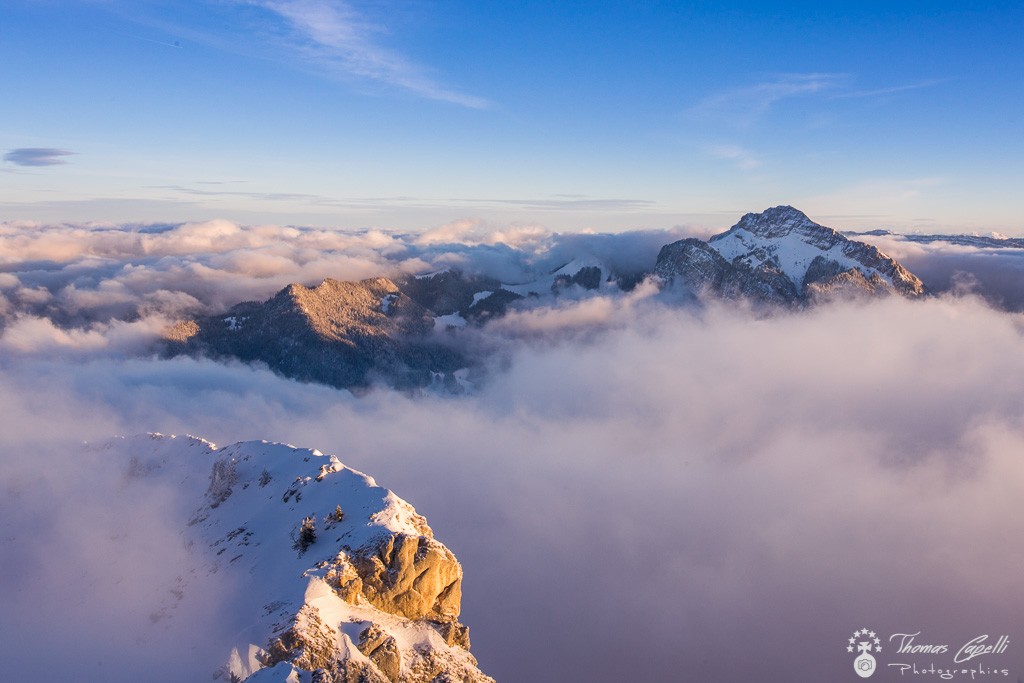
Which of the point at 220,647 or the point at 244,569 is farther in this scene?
the point at 244,569

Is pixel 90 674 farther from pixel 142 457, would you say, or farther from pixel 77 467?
pixel 77 467

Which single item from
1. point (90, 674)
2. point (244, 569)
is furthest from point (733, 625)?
point (90, 674)

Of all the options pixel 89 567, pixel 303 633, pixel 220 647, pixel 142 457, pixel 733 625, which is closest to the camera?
pixel 303 633

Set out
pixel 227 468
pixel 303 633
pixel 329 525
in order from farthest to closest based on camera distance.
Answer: pixel 227 468
pixel 329 525
pixel 303 633

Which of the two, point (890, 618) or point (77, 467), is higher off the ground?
point (77, 467)

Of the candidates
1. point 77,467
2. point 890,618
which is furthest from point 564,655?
point 77,467

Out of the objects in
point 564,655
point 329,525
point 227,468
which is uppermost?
point 329,525

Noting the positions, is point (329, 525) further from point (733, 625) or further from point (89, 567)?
point (733, 625)
